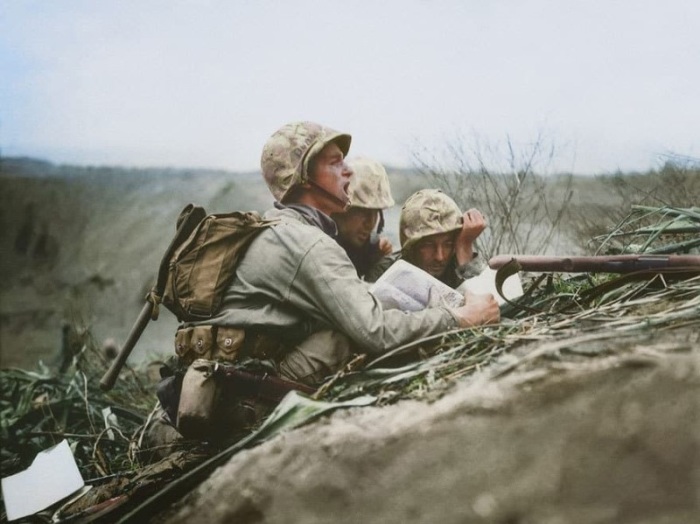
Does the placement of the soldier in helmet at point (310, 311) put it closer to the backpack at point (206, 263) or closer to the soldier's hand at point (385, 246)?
the backpack at point (206, 263)

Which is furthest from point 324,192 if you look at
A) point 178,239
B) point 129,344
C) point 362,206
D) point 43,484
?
point 43,484

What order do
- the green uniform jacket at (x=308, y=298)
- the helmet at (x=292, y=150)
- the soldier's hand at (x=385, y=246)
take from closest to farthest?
the green uniform jacket at (x=308, y=298) < the helmet at (x=292, y=150) < the soldier's hand at (x=385, y=246)

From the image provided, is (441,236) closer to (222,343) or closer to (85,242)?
(222,343)

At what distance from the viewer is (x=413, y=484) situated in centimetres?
201

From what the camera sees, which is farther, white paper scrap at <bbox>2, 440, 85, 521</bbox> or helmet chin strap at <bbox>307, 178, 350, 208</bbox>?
white paper scrap at <bbox>2, 440, 85, 521</bbox>

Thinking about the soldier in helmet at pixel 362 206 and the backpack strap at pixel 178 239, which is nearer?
the backpack strap at pixel 178 239

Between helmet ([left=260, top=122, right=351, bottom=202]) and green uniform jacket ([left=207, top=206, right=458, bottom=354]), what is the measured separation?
0.27 meters

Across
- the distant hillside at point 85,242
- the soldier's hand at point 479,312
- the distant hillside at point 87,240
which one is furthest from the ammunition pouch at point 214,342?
the distant hillside at point 85,242

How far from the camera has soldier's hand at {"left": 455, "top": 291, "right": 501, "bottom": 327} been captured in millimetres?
2568

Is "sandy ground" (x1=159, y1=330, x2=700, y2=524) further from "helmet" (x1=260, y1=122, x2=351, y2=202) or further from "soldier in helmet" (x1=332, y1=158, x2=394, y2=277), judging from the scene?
"soldier in helmet" (x1=332, y1=158, x2=394, y2=277)

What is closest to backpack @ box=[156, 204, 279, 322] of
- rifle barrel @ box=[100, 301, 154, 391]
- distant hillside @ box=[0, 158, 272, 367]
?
rifle barrel @ box=[100, 301, 154, 391]

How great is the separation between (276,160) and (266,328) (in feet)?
2.45

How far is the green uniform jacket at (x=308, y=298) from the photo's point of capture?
8.23 ft

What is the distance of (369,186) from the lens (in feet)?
10.8
